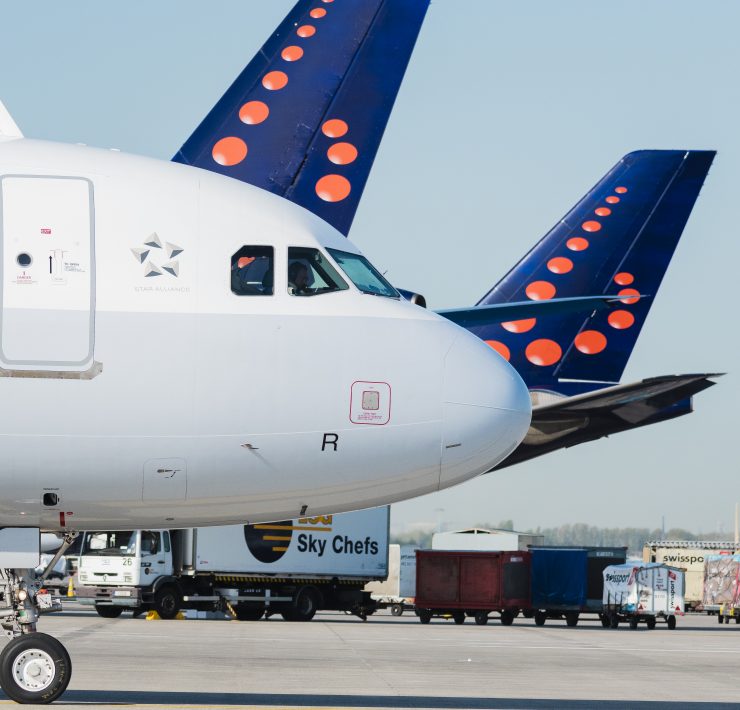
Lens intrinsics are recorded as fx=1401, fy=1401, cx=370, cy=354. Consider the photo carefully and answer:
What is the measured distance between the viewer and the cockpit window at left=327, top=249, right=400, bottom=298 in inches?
534

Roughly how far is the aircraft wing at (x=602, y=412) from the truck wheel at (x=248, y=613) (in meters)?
9.36

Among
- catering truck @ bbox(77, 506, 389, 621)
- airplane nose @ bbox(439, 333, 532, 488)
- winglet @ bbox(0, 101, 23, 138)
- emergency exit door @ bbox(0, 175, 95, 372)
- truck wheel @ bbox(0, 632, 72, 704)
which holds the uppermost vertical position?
winglet @ bbox(0, 101, 23, 138)

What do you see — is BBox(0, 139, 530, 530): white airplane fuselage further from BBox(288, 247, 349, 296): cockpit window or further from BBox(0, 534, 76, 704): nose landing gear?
BBox(0, 534, 76, 704): nose landing gear

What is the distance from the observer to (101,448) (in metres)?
12.7

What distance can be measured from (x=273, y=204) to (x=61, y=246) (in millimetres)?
2175

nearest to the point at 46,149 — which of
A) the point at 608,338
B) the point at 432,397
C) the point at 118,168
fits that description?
the point at 118,168

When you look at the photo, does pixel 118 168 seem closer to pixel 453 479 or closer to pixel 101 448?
pixel 101 448

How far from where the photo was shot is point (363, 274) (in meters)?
13.7

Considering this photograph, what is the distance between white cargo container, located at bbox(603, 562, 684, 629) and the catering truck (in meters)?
7.05

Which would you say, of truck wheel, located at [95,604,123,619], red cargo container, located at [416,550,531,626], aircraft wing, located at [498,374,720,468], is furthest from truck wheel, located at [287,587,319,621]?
aircraft wing, located at [498,374,720,468]

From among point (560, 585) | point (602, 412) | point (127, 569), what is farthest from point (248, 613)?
point (602, 412)

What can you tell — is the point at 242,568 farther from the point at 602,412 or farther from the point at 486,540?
the point at 486,540

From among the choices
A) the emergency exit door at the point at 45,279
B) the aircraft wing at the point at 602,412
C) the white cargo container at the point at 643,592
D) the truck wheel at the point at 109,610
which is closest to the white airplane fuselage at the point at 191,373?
the emergency exit door at the point at 45,279

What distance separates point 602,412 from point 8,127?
23.4m
